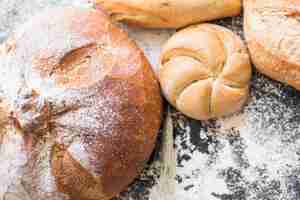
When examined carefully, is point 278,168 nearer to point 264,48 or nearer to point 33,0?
point 264,48

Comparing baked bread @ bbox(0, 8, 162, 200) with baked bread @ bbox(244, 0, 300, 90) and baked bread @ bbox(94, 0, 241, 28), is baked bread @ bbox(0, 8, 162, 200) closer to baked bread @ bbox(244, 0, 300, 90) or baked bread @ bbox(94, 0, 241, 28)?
baked bread @ bbox(94, 0, 241, 28)

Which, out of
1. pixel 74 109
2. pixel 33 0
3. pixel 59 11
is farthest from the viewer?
pixel 33 0

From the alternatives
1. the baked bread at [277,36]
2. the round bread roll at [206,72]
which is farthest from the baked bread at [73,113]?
the baked bread at [277,36]

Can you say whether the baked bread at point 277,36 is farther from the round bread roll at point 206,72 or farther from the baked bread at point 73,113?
the baked bread at point 73,113

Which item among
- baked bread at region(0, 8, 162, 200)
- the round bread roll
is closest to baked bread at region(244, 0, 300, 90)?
the round bread roll

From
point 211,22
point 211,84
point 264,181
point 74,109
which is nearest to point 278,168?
point 264,181
